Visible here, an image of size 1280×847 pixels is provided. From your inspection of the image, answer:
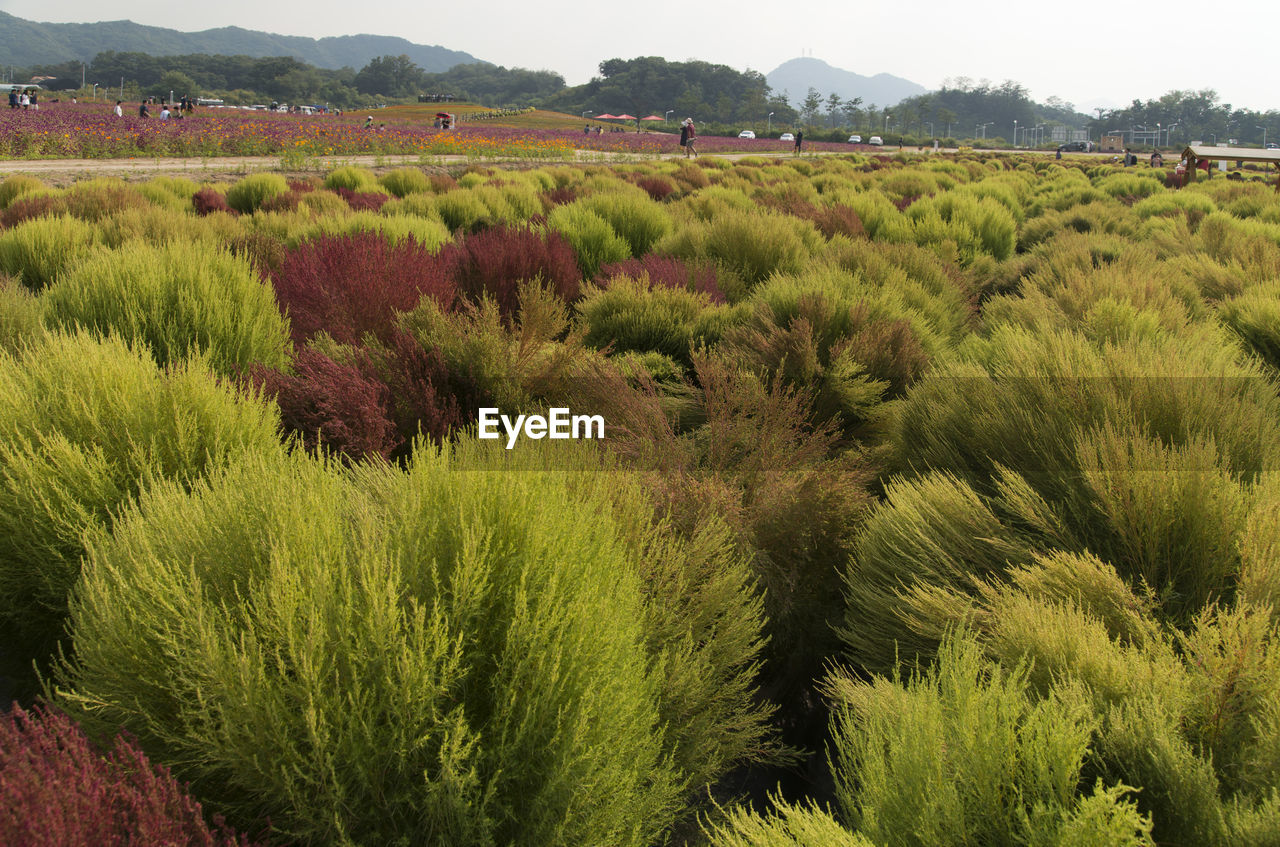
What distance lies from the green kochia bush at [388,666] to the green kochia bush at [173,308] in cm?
232

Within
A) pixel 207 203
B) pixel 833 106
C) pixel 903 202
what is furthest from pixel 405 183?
pixel 833 106

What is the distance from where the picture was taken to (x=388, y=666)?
139cm

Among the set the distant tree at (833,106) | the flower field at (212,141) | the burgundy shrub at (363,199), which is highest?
the distant tree at (833,106)

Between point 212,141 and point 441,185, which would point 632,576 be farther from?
point 212,141

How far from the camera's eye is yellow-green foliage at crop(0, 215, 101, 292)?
558cm

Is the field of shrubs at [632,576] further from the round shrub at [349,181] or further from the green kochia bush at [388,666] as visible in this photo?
the round shrub at [349,181]

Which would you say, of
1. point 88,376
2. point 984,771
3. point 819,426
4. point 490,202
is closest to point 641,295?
point 819,426

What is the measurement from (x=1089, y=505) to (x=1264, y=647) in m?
0.73

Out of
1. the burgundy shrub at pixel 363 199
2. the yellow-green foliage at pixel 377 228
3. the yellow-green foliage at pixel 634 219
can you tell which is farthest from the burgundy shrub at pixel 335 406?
the burgundy shrub at pixel 363 199

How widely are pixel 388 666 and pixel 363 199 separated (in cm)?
973

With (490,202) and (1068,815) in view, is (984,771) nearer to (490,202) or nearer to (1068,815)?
(1068,815)

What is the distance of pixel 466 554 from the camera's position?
1.49 meters

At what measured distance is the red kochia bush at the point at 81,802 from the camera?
3.51 ft

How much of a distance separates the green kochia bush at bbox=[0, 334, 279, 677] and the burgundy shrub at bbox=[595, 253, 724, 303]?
3199 millimetres
